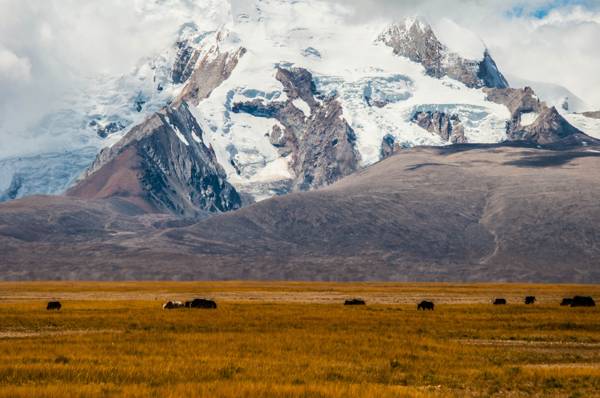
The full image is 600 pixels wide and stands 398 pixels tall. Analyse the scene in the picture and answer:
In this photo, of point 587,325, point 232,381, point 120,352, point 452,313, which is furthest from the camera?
point 452,313

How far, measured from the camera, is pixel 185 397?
35.3 meters

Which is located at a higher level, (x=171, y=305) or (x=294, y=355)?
(x=171, y=305)

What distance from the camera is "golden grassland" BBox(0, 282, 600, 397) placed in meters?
39.4

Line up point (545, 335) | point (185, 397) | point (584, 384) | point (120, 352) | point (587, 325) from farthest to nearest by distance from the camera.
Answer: point (587, 325)
point (545, 335)
point (120, 352)
point (584, 384)
point (185, 397)

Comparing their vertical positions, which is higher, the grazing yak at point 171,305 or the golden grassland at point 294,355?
the grazing yak at point 171,305

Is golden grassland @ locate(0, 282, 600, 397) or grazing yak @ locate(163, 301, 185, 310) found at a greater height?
grazing yak @ locate(163, 301, 185, 310)

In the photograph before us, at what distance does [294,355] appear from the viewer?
2031 inches

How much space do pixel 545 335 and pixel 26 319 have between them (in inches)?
1592

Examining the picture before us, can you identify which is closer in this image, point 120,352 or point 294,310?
point 120,352

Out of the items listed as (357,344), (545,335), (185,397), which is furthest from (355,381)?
(545,335)

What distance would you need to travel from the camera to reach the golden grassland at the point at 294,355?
129ft

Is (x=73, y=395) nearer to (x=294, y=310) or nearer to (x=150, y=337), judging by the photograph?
(x=150, y=337)

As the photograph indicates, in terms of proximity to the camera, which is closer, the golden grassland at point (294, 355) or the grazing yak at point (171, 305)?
the golden grassland at point (294, 355)

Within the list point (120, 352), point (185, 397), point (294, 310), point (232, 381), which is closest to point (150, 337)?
point (120, 352)
